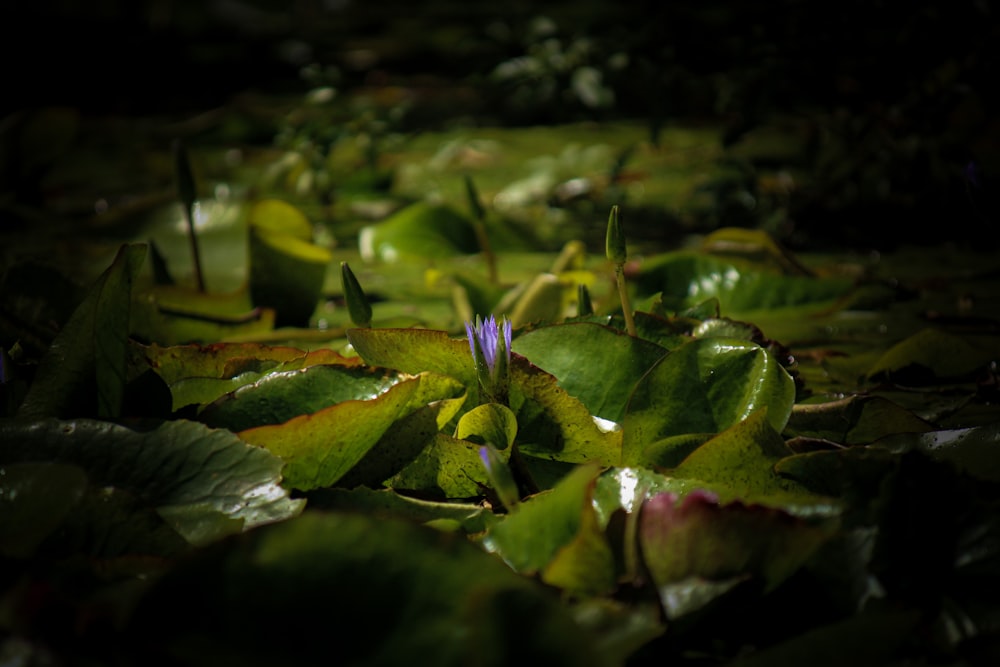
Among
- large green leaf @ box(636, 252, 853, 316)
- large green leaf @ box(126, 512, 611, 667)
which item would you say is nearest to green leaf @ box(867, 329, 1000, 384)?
large green leaf @ box(636, 252, 853, 316)

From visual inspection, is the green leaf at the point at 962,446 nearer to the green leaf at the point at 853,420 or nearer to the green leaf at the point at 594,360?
the green leaf at the point at 853,420

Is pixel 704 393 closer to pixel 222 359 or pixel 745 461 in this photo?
pixel 745 461

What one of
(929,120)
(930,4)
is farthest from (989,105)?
(930,4)

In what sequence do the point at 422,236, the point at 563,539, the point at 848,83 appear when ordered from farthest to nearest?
the point at 848,83, the point at 422,236, the point at 563,539

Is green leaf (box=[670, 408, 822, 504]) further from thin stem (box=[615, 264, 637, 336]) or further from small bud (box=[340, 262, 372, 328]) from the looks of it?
small bud (box=[340, 262, 372, 328])

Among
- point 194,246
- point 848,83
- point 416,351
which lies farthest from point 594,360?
point 848,83

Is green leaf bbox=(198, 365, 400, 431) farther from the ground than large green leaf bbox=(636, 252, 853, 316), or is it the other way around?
green leaf bbox=(198, 365, 400, 431)

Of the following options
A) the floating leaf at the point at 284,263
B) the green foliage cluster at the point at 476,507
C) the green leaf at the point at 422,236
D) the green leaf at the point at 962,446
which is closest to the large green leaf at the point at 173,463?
the green foliage cluster at the point at 476,507
